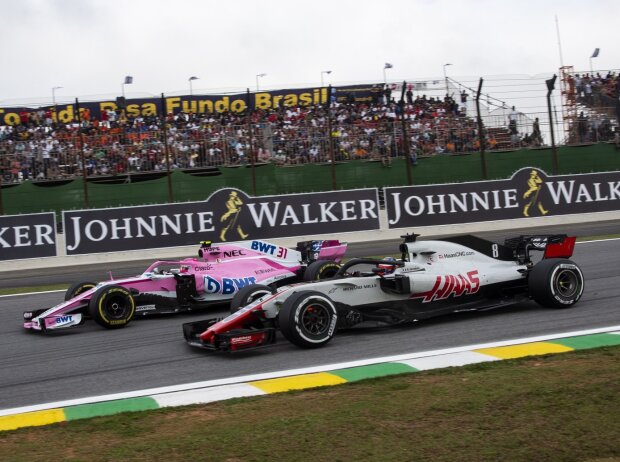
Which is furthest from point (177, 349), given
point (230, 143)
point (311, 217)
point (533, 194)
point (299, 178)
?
point (533, 194)

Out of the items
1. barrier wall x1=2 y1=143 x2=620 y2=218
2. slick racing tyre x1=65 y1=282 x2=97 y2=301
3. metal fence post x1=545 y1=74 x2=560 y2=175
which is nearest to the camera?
slick racing tyre x1=65 y1=282 x2=97 y2=301

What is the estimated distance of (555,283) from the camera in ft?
31.1

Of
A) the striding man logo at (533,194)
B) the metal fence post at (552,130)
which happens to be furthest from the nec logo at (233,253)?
the metal fence post at (552,130)

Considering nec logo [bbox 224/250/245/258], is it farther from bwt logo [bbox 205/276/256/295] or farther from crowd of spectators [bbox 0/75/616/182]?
crowd of spectators [bbox 0/75/616/182]

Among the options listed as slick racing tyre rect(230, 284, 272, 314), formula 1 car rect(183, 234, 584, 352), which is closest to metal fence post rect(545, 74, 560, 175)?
formula 1 car rect(183, 234, 584, 352)

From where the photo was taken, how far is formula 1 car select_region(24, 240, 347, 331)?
10.2 meters

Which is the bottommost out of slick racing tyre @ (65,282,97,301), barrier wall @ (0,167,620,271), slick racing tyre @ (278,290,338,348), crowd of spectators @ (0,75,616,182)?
slick racing tyre @ (278,290,338,348)

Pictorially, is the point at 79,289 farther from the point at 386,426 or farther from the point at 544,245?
the point at 386,426

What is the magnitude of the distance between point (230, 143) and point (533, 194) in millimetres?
8661

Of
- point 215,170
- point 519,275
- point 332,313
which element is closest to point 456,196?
point 215,170

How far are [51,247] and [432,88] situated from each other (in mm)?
12961

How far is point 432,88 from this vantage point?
25703mm

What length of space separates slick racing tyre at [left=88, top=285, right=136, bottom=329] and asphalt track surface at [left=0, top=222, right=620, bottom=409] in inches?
5.7

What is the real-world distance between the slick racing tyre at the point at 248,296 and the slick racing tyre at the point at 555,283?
124 inches
